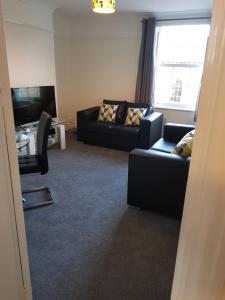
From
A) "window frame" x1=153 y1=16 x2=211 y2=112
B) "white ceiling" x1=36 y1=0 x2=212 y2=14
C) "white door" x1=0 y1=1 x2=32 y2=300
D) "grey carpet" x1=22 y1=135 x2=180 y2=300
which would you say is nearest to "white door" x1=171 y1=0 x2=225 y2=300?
"white door" x1=0 y1=1 x2=32 y2=300

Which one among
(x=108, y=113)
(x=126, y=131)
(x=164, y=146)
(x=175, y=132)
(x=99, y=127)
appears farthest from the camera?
(x=108, y=113)

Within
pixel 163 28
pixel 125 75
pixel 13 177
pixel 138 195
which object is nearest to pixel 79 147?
pixel 125 75

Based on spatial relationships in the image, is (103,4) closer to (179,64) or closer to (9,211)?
(9,211)

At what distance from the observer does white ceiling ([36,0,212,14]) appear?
3541 millimetres

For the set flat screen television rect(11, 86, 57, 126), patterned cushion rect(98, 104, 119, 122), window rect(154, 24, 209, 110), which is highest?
window rect(154, 24, 209, 110)

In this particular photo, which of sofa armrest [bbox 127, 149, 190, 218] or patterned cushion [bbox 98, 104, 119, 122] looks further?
patterned cushion [bbox 98, 104, 119, 122]

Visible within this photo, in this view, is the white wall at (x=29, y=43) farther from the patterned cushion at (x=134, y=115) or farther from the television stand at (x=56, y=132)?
the patterned cushion at (x=134, y=115)

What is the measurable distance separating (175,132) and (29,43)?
2.89 metres

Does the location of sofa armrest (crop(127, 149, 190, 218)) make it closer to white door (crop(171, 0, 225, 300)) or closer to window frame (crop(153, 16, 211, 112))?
white door (crop(171, 0, 225, 300))

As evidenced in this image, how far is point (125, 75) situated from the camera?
4.88 m

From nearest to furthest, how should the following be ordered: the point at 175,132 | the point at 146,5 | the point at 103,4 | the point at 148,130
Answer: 1. the point at 103,4
2. the point at 175,132
3. the point at 146,5
4. the point at 148,130

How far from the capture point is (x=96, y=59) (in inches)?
199

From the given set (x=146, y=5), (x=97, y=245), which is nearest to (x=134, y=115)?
(x=146, y=5)

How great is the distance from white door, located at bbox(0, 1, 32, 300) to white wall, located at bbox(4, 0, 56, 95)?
3095 mm
